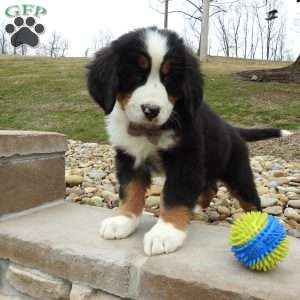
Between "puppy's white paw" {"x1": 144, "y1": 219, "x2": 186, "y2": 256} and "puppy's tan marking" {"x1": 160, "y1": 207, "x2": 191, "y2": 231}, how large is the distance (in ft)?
0.08

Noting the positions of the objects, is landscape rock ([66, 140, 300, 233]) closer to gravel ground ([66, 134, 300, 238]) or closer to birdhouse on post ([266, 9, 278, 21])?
gravel ground ([66, 134, 300, 238])

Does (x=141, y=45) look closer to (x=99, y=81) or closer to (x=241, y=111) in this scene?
(x=99, y=81)

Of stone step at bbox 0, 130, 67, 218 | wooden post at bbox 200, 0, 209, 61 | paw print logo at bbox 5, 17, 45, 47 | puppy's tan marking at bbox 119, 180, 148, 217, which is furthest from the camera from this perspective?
paw print logo at bbox 5, 17, 45, 47

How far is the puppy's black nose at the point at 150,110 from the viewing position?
207 cm

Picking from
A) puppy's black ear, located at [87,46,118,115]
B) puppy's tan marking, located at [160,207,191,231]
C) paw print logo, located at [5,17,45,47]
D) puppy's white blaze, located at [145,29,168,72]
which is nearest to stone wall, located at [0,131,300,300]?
puppy's tan marking, located at [160,207,191,231]

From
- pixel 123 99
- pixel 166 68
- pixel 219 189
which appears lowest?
pixel 219 189

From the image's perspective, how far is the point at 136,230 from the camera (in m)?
2.46

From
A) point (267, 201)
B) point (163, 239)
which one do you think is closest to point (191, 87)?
point (163, 239)

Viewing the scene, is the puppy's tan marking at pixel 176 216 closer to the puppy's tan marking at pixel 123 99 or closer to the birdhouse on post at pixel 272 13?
the puppy's tan marking at pixel 123 99

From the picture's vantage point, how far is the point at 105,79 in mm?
2299

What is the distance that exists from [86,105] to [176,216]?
8.80m

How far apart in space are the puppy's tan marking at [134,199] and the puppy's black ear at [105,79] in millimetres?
458

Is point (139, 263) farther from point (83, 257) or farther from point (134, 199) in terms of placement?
point (134, 199)

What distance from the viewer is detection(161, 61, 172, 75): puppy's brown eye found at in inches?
87.3
